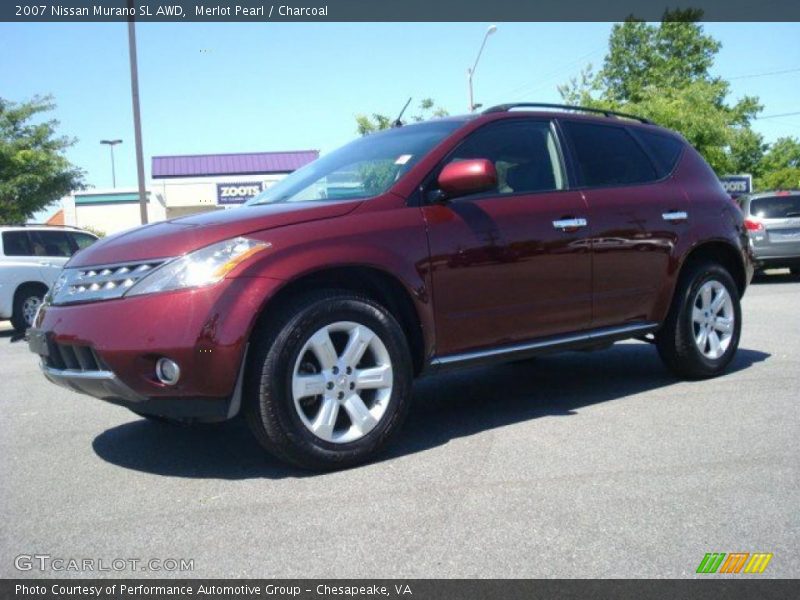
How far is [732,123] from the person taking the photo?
3656 centimetres

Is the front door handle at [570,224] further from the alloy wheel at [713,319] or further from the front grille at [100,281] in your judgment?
the front grille at [100,281]

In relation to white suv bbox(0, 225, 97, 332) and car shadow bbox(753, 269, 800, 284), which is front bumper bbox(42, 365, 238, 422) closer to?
white suv bbox(0, 225, 97, 332)

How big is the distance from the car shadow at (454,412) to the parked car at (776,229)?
27.1 ft

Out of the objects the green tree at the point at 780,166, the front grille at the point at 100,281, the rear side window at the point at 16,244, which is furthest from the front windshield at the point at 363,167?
the green tree at the point at 780,166

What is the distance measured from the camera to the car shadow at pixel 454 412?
4.28m

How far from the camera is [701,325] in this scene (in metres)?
5.91

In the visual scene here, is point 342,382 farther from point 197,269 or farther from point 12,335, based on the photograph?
point 12,335

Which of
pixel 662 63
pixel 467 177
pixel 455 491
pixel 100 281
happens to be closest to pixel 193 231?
pixel 100 281

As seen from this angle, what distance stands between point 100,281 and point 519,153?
8.39 feet

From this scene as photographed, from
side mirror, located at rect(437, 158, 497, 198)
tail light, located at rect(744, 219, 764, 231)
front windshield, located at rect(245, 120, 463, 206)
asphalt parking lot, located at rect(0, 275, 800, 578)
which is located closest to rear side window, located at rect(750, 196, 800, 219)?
tail light, located at rect(744, 219, 764, 231)
